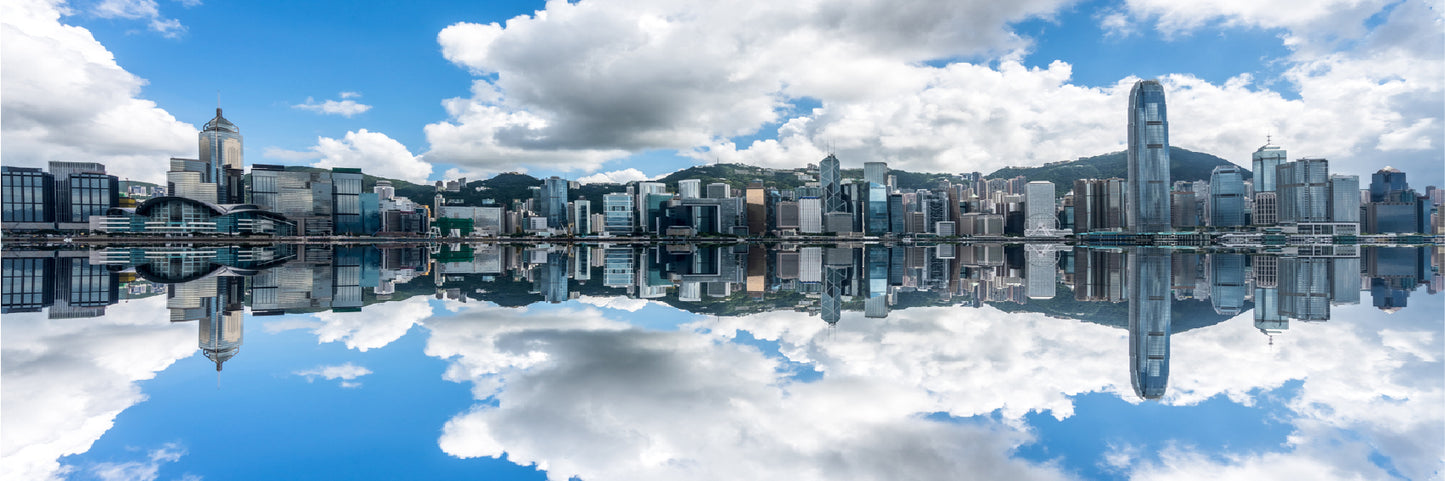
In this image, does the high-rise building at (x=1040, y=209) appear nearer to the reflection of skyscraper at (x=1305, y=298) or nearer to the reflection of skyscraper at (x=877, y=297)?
the reflection of skyscraper at (x=1305, y=298)

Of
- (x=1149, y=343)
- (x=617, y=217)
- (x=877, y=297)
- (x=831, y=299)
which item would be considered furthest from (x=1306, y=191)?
(x=1149, y=343)

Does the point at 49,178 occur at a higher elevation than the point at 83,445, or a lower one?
higher

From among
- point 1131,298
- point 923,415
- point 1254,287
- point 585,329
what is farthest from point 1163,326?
point 1254,287

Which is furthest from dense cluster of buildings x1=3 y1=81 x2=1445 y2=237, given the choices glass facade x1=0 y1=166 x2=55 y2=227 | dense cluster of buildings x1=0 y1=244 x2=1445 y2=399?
dense cluster of buildings x1=0 y1=244 x2=1445 y2=399

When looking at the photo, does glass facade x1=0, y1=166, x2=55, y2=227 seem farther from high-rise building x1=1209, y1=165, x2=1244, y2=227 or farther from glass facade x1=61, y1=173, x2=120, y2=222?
high-rise building x1=1209, y1=165, x2=1244, y2=227

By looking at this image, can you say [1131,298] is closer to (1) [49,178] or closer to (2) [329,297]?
(2) [329,297]

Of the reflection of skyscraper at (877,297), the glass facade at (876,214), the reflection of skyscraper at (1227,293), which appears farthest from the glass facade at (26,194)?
the glass facade at (876,214)
